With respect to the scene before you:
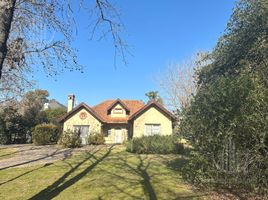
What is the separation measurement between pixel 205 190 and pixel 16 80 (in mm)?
7762

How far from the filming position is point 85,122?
113 ft

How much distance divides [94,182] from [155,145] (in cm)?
1170

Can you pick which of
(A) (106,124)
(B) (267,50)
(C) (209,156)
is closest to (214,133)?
(C) (209,156)

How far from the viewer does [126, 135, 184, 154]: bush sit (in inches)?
930

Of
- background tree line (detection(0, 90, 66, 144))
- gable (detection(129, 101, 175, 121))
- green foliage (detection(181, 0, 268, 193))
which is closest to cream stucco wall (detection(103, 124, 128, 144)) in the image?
gable (detection(129, 101, 175, 121))

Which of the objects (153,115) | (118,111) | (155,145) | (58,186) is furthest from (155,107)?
(58,186)

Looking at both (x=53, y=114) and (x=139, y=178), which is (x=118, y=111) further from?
(x=139, y=178)

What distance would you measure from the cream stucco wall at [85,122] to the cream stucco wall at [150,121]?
415cm

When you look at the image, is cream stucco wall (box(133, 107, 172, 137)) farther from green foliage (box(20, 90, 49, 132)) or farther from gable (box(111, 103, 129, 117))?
green foliage (box(20, 90, 49, 132))

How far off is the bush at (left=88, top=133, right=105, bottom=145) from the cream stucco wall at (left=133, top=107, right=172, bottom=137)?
11.5 feet

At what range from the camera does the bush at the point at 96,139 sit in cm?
3220

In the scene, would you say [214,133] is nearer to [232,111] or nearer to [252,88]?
[232,111]

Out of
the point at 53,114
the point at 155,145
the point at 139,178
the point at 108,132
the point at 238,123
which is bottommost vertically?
the point at 139,178

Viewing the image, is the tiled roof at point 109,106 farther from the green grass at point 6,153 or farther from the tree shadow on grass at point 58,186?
the tree shadow on grass at point 58,186
